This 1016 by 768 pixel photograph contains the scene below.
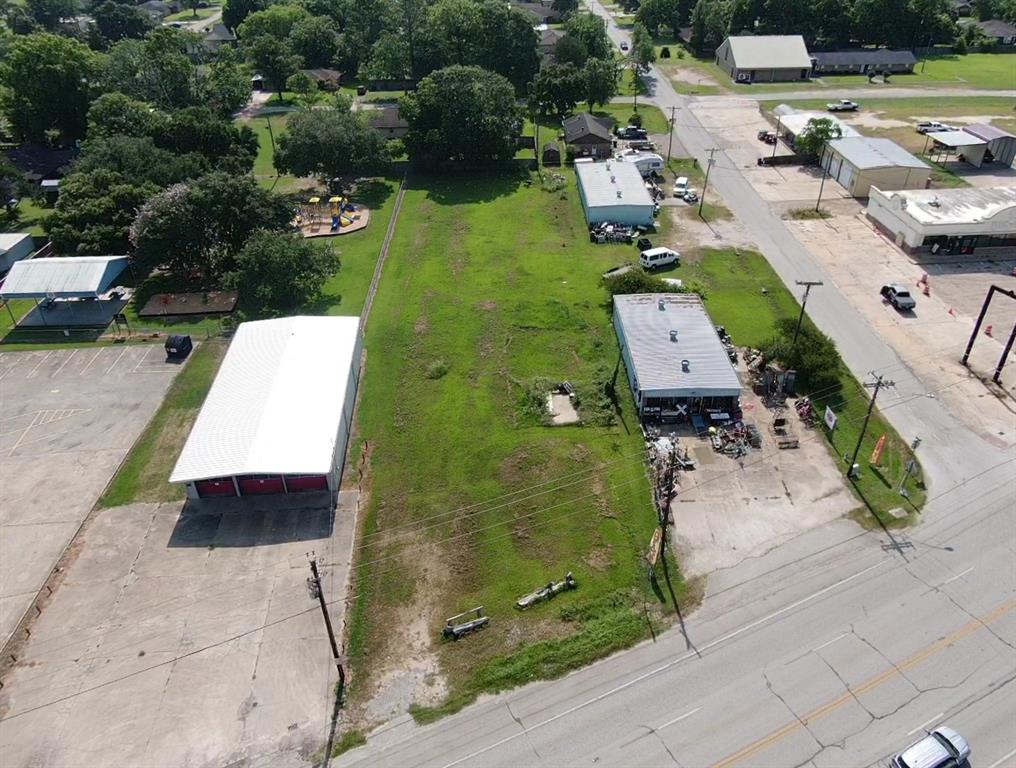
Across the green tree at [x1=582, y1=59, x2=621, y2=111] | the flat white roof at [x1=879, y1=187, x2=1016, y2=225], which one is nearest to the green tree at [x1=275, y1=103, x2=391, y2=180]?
the green tree at [x1=582, y1=59, x2=621, y2=111]

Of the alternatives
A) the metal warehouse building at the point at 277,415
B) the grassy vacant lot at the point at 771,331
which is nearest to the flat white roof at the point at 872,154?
the grassy vacant lot at the point at 771,331

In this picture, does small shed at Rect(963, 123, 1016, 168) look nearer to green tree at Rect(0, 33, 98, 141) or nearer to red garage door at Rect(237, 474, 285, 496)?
red garage door at Rect(237, 474, 285, 496)

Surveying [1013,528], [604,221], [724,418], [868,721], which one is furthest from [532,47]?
[868,721]

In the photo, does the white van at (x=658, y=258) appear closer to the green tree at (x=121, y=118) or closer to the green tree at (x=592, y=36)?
the green tree at (x=121, y=118)

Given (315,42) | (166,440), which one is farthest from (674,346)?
(315,42)

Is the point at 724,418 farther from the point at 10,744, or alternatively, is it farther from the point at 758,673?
the point at 10,744

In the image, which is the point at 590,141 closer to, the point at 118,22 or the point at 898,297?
the point at 898,297
